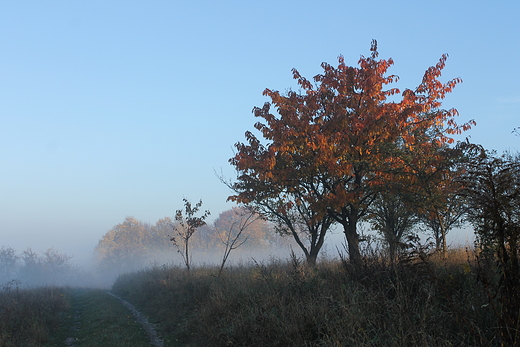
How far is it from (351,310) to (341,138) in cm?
763

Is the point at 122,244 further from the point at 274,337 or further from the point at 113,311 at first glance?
the point at 274,337

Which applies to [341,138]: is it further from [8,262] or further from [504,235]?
[8,262]

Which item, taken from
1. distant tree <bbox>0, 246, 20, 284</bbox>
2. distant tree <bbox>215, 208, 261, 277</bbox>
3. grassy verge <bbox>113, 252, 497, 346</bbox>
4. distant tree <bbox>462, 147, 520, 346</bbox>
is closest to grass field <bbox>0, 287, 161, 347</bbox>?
grassy verge <bbox>113, 252, 497, 346</bbox>

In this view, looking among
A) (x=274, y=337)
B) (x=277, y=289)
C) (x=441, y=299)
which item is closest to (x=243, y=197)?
(x=277, y=289)

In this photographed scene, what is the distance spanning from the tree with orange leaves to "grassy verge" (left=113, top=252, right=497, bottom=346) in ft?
12.0

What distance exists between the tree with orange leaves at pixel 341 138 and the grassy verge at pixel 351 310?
12.0 ft

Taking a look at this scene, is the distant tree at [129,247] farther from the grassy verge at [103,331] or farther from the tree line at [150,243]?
the grassy verge at [103,331]

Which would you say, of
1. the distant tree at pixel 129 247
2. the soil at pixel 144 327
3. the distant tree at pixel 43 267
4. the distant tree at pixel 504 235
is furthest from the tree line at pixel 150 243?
the distant tree at pixel 504 235

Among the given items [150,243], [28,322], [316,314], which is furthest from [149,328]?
[150,243]

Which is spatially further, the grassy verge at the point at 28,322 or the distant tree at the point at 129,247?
the distant tree at the point at 129,247

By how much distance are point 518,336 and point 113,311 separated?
57.0 feet

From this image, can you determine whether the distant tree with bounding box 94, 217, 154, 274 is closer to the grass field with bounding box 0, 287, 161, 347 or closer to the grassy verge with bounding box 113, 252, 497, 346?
the grass field with bounding box 0, 287, 161, 347

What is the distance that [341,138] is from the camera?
13.4 meters

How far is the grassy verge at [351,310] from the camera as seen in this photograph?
227 inches
